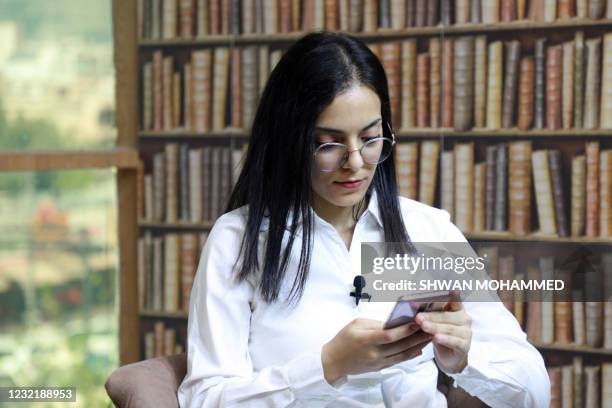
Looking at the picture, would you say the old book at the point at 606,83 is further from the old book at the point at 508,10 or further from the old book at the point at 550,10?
the old book at the point at 508,10

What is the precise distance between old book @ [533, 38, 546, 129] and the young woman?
1.22 meters

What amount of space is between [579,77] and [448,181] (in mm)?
569

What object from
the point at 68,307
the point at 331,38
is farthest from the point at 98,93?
the point at 331,38

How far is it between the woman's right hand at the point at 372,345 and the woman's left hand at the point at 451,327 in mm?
19

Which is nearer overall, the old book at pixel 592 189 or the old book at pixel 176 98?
the old book at pixel 592 189

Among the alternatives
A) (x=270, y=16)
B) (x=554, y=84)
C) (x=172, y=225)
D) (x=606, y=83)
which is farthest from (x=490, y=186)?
(x=172, y=225)

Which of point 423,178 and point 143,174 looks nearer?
point 423,178

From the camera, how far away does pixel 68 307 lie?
10.5ft

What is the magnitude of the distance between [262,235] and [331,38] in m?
0.43

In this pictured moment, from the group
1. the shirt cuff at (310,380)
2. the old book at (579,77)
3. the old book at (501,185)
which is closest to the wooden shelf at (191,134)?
the old book at (501,185)

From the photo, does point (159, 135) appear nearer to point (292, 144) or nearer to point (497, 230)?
point (497, 230)

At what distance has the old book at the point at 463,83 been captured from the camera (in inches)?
115

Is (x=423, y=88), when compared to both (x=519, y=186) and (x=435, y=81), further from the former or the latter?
(x=519, y=186)

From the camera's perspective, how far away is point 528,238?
9.38 feet
